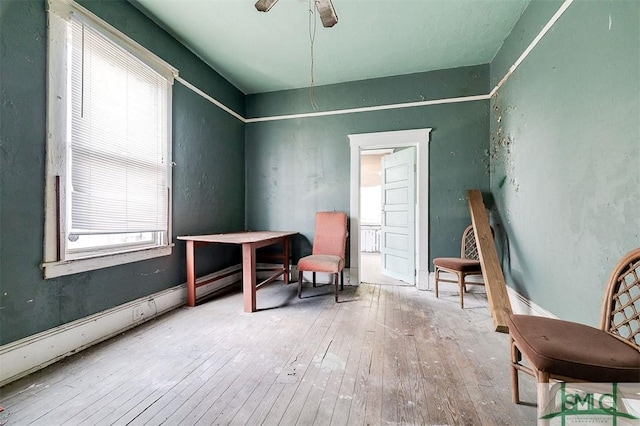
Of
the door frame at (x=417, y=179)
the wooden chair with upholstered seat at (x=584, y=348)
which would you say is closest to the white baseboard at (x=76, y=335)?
the door frame at (x=417, y=179)

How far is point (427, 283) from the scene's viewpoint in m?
3.29

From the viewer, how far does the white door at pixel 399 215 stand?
11.3 ft

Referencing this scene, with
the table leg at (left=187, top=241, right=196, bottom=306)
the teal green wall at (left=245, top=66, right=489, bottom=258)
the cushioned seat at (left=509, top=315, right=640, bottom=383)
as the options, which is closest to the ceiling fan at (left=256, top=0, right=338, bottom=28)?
the teal green wall at (left=245, top=66, right=489, bottom=258)

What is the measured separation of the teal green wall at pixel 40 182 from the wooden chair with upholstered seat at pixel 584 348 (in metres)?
2.78

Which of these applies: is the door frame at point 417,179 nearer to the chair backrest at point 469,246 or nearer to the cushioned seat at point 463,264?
the cushioned seat at point 463,264

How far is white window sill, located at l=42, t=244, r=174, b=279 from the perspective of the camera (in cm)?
167

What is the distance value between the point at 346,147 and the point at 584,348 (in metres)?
3.05

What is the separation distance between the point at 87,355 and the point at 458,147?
164 inches

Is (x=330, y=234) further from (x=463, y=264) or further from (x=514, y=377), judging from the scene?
(x=514, y=377)

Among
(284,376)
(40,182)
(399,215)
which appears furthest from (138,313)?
(399,215)

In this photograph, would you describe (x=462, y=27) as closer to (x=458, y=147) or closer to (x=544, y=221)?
(x=458, y=147)

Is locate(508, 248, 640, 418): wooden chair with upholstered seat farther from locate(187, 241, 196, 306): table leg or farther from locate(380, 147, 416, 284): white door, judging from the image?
locate(187, 241, 196, 306): table leg

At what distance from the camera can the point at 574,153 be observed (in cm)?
167

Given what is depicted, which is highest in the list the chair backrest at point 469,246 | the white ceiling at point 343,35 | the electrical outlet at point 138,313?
the white ceiling at point 343,35
